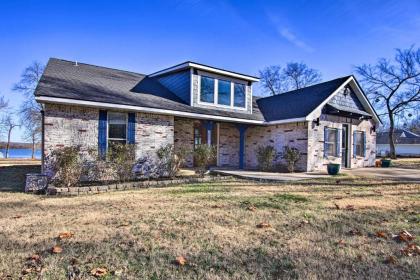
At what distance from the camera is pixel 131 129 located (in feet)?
33.3

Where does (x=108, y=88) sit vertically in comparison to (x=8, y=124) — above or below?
below

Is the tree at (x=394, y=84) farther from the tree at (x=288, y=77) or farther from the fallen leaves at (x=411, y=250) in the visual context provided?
the fallen leaves at (x=411, y=250)

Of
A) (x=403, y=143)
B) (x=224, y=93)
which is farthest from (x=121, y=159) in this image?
(x=403, y=143)

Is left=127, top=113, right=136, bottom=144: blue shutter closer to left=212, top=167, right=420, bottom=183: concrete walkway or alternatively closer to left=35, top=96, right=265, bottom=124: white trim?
left=35, top=96, right=265, bottom=124: white trim

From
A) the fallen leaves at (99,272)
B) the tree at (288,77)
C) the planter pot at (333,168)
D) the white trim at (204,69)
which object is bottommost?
the fallen leaves at (99,272)

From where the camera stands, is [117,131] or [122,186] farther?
[117,131]

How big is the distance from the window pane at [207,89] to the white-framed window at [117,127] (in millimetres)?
4201

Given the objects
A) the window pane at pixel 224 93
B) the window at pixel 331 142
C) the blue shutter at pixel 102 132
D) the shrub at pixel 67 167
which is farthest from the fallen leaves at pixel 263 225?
the window at pixel 331 142

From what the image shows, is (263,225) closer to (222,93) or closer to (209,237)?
(209,237)

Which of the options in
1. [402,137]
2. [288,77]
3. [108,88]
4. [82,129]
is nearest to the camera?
[82,129]

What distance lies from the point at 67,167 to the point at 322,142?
1106 centimetres

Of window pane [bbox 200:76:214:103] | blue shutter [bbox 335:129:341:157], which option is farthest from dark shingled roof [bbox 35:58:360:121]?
blue shutter [bbox 335:129:341:157]

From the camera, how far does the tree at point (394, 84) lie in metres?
25.6

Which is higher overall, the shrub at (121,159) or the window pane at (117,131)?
the window pane at (117,131)
